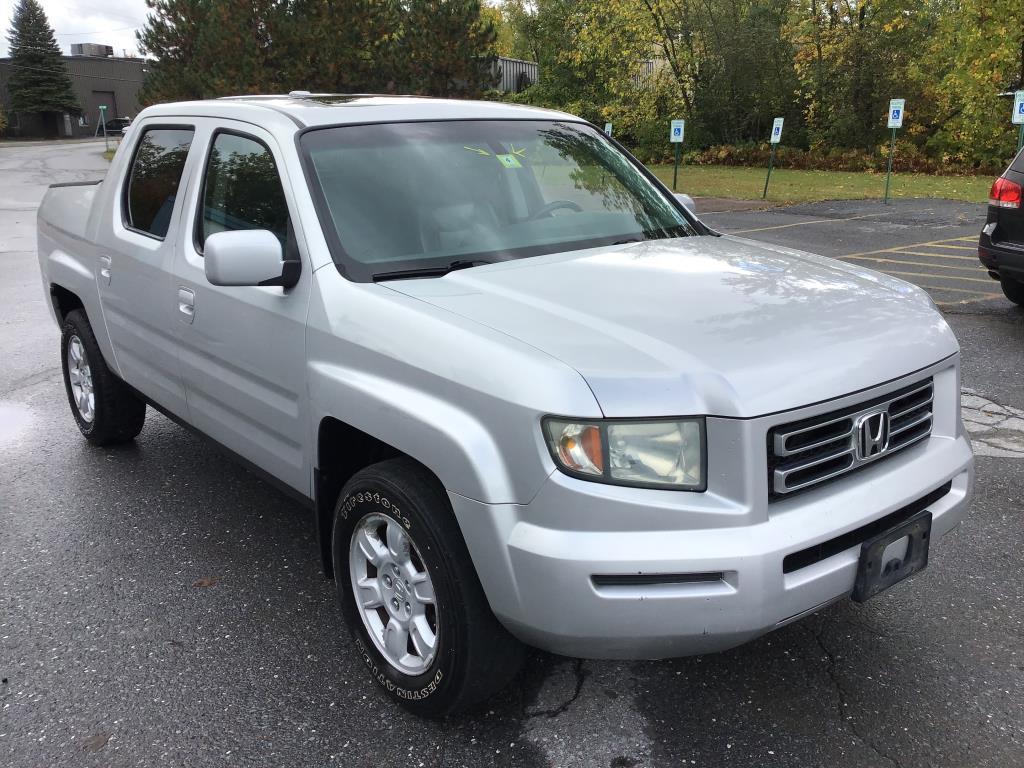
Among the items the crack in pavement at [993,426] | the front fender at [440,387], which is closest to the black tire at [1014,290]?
the crack in pavement at [993,426]

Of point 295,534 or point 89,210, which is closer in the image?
point 295,534

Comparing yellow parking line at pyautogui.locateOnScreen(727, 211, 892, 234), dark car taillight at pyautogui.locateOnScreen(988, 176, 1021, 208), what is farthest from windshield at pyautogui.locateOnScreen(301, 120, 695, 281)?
yellow parking line at pyautogui.locateOnScreen(727, 211, 892, 234)

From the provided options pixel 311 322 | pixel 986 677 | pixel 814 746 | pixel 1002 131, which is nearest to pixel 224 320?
pixel 311 322

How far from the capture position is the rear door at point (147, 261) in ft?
12.7

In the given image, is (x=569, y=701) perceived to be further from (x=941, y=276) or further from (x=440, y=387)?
(x=941, y=276)

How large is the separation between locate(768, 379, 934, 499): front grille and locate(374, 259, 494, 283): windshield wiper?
1.23 metres

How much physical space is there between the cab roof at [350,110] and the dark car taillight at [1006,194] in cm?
470

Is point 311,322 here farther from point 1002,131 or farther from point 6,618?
point 1002,131

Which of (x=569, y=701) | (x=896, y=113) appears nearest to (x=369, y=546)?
(x=569, y=701)

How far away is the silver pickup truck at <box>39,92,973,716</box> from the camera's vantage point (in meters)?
2.23

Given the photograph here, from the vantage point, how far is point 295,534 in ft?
13.4

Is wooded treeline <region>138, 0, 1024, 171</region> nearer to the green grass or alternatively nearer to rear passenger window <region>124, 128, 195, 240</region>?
the green grass

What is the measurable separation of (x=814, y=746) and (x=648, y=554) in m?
0.92

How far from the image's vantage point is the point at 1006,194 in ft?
23.7
